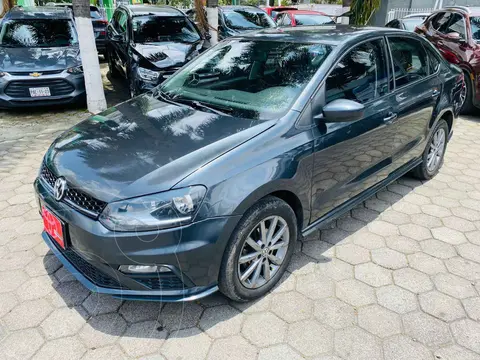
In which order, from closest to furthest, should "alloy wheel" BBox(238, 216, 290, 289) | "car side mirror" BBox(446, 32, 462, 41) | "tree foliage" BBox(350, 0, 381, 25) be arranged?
"alloy wheel" BBox(238, 216, 290, 289), "car side mirror" BBox(446, 32, 462, 41), "tree foliage" BBox(350, 0, 381, 25)

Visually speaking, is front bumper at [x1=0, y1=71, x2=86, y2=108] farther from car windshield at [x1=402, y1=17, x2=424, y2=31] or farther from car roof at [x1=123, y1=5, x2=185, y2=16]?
car windshield at [x1=402, y1=17, x2=424, y2=31]

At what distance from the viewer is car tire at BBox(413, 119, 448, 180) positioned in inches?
163

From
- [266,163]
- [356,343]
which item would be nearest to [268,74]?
[266,163]

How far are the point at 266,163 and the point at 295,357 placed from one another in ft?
3.68

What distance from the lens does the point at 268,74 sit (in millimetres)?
2920

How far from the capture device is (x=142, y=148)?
235 cm

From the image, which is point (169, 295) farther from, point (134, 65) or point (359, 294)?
point (134, 65)

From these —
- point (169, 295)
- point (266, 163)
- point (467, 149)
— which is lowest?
point (467, 149)

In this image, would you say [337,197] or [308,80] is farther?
[337,197]

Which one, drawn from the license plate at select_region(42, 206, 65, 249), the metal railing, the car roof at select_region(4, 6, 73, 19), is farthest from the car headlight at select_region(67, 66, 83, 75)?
the metal railing

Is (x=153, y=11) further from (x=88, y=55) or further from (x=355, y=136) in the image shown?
(x=355, y=136)

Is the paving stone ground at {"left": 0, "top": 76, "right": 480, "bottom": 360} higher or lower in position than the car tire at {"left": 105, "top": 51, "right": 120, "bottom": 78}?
lower

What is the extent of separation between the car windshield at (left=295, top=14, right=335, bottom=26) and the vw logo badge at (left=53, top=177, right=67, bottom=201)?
9.86m

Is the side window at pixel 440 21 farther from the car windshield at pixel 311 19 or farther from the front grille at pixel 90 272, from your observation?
the front grille at pixel 90 272
